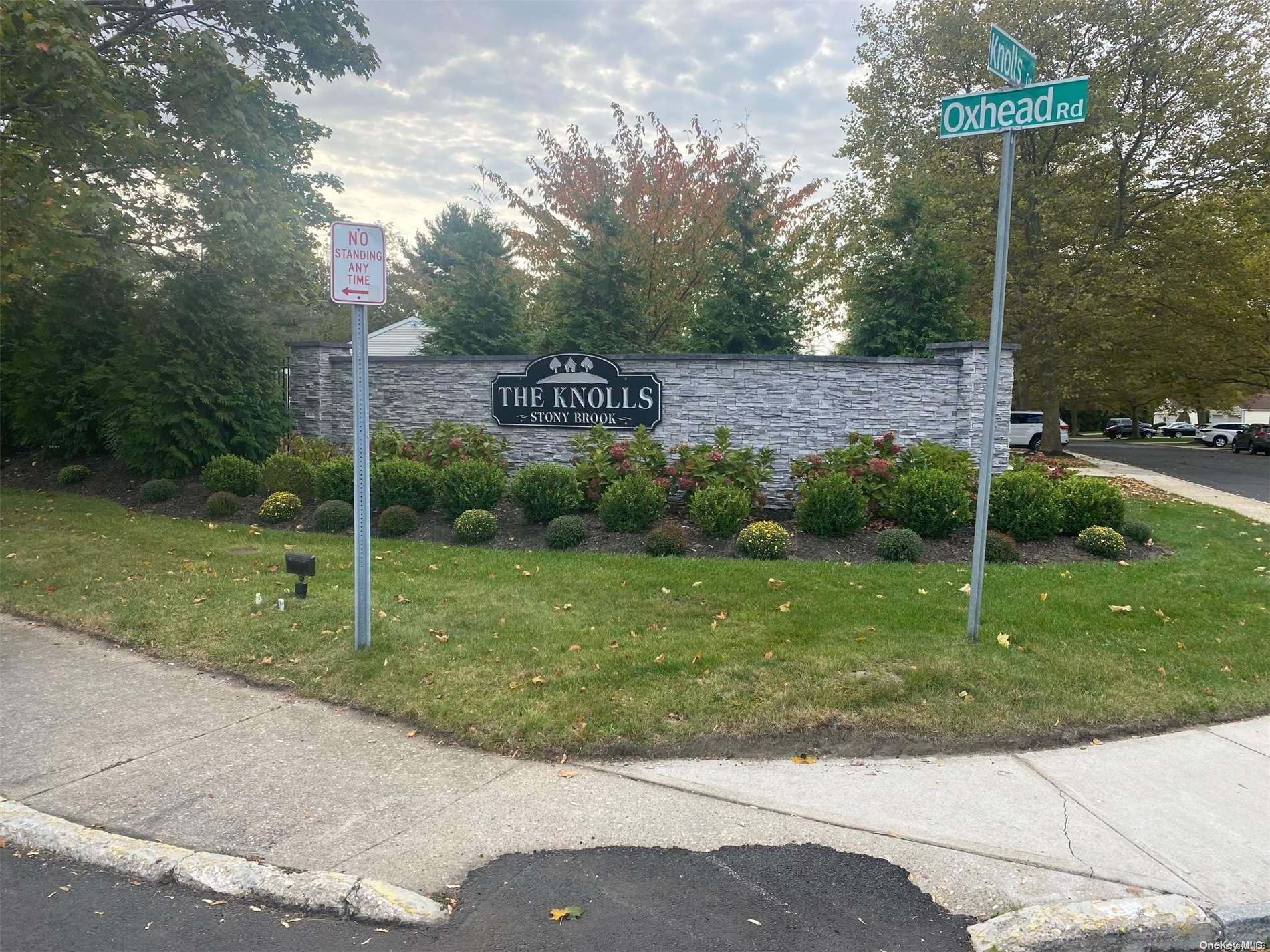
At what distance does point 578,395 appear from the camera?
11375 millimetres

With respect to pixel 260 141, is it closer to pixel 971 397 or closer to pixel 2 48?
pixel 2 48

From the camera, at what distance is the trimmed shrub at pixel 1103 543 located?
28.6ft

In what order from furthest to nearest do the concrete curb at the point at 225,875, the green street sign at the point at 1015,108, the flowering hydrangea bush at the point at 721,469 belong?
1. the flowering hydrangea bush at the point at 721,469
2. the green street sign at the point at 1015,108
3. the concrete curb at the point at 225,875

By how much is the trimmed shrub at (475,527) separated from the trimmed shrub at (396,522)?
0.70 m

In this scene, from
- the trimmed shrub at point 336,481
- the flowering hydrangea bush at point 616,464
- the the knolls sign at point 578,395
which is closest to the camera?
the flowering hydrangea bush at point 616,464

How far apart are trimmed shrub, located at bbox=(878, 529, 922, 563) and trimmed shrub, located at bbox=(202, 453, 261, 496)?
8325 mm

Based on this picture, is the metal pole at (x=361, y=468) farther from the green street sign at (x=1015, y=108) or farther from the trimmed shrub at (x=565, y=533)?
the green street sign at (x=1015, y=108)

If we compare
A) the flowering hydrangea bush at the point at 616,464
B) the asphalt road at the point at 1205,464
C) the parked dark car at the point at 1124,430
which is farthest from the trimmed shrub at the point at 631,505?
the parked dark car at the point at 1124,430

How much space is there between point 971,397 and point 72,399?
45.6ft

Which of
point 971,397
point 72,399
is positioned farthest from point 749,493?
point 72,399

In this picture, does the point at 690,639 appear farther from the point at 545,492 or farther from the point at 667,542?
the point at 545,492

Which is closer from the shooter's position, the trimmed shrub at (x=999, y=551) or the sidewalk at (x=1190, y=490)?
the trimmed shrub at (x=999, y=551)

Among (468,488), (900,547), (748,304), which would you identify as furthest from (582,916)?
(748,304)

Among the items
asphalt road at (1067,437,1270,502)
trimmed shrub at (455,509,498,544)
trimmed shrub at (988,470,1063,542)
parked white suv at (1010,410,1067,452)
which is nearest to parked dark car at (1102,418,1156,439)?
asphalt road at (1067,437,1270,502)
